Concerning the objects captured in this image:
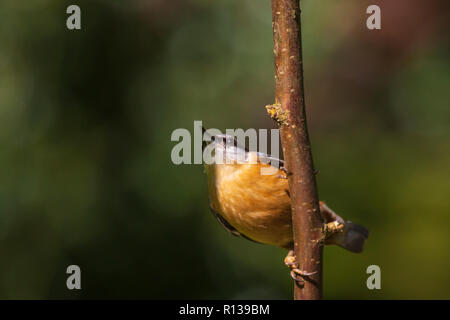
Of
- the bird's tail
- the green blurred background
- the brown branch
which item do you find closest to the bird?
the bird's tail

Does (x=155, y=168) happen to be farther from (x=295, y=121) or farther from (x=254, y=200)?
(x=295, y=121)

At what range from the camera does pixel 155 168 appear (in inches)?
144

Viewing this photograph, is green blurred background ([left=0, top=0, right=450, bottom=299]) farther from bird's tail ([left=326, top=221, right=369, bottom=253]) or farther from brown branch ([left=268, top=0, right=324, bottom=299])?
brown branch ([left=268, top=0, right=324, bottom=299])

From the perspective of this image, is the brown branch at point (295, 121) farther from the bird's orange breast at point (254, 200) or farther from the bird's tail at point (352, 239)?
the bird's tail at point (352, 239)

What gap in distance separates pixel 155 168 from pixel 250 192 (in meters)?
1.44

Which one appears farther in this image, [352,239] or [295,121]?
[352,239]

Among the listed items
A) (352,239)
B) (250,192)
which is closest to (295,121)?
(250,192)

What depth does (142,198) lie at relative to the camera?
361 cm

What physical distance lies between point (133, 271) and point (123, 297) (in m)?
0.18

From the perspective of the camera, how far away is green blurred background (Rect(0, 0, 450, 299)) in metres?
3.38

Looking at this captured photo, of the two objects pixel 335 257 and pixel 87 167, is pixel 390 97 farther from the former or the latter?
pixel 87 167

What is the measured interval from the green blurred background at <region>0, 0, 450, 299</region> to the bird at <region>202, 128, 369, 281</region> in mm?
1077

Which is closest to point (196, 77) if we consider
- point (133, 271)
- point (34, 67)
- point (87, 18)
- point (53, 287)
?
point (87, 18)

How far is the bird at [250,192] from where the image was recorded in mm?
2314
